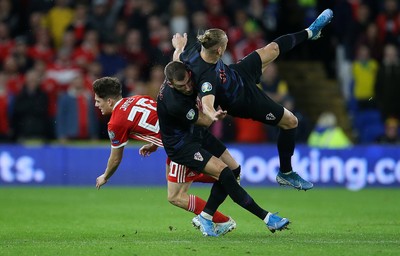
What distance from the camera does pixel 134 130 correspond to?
11945 mm

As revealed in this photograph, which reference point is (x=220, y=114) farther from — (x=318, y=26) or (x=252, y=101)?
(x=318, y=26)

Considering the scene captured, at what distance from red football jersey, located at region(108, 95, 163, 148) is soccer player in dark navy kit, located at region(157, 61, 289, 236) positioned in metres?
0.30

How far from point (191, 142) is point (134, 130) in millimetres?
726

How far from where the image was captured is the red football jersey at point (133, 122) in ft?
38.8

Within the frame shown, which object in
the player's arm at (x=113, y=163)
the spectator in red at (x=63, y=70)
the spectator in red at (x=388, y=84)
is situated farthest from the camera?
the spectator in red at (x=388, y=84)

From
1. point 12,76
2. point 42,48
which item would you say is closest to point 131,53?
point 42,48

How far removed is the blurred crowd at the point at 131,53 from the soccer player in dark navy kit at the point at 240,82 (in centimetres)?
836

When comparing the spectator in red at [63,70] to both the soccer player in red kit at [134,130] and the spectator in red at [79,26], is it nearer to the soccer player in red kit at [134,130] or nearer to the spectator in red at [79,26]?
the spectator in red at [79,26]

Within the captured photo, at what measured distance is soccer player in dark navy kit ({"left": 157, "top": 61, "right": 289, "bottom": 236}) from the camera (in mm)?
11320

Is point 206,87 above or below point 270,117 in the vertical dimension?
above

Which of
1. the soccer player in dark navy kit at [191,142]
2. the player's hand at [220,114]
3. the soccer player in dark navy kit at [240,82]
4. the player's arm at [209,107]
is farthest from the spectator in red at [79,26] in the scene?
the player's hand at [220,114]

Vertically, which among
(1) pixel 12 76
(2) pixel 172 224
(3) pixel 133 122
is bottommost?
(2) pixel 172 224

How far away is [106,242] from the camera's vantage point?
37.4 feet

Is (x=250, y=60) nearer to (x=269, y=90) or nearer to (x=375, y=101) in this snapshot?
(x=269, y=90)
